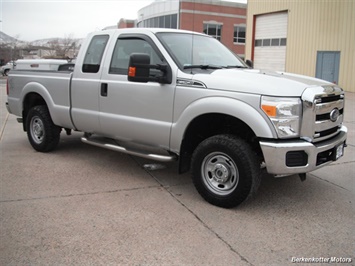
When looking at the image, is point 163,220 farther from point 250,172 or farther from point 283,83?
point 283,83

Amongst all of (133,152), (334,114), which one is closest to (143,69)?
(133,152)

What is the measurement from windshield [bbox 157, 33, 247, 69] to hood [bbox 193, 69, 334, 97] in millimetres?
419

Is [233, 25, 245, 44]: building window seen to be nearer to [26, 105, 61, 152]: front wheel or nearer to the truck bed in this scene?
the truck bed

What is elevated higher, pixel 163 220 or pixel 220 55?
pixel 220 55

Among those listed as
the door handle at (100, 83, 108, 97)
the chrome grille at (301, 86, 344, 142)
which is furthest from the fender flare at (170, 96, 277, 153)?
the door handle at (100, 83, 108, 97)

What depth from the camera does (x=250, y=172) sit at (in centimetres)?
407

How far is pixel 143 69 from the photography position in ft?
15.0

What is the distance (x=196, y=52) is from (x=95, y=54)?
1657 millimetres

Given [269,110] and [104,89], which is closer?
[269,110]

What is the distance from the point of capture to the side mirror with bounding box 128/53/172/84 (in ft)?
14.7

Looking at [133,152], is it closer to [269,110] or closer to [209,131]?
[209,131]

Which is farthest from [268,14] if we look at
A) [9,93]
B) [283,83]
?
[283,83]

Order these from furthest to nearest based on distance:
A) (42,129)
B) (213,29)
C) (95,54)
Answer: (213,29), (42,129), (95,54)

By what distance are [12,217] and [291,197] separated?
10.7ft
